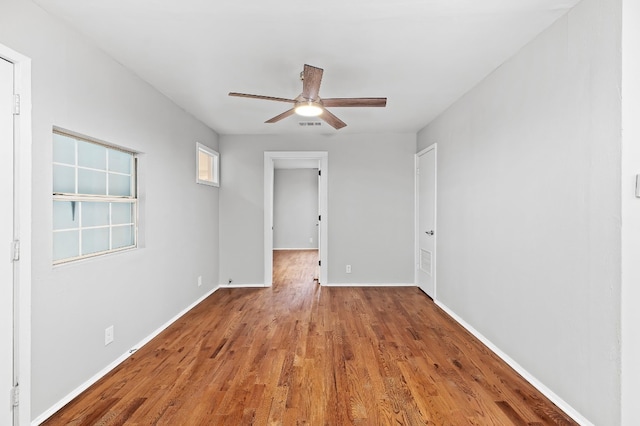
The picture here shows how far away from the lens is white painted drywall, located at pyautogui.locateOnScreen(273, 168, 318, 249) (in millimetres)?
9117

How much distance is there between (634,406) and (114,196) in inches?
142

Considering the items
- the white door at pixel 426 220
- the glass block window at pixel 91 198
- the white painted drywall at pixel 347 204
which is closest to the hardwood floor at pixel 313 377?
the white door at pixel 426 220

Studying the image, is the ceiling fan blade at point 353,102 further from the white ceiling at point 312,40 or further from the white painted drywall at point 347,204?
the white painted drywall at point 347,204

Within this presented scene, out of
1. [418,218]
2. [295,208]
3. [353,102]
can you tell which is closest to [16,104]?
[353,102]

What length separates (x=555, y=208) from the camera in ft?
6.61

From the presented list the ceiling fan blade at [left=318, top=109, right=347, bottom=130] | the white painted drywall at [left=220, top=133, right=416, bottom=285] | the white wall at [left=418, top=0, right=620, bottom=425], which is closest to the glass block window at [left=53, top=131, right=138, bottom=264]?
the ceiling fan blade at [left=318, top=109, right=347, bottom=130]

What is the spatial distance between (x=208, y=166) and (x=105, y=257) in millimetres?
2527

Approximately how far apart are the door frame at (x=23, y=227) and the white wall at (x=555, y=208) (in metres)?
3.10

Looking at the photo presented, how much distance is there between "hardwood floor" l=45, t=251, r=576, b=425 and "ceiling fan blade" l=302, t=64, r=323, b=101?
6.99ft

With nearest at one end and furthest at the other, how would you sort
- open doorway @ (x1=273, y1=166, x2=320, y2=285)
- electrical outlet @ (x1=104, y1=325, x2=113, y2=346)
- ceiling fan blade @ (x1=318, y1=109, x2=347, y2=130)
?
electrical outlet @ (x1=104, y1=325, x2=113, y2=346) → ceiling fan blade @ (x1=318, y1=109, x2=347, y2=130) → open doorway @ (x1=273, y1=166, x2=320, y2=285)

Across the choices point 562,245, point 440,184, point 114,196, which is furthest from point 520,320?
point 114,196

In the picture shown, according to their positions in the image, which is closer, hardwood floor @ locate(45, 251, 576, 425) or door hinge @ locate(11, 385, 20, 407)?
door hinge @ locate(11, 385, 20, 407)

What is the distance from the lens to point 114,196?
2631mm

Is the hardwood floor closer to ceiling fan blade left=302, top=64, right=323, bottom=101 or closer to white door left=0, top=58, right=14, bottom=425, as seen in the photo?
white door left=0, top=58, right=14, bottom=425
